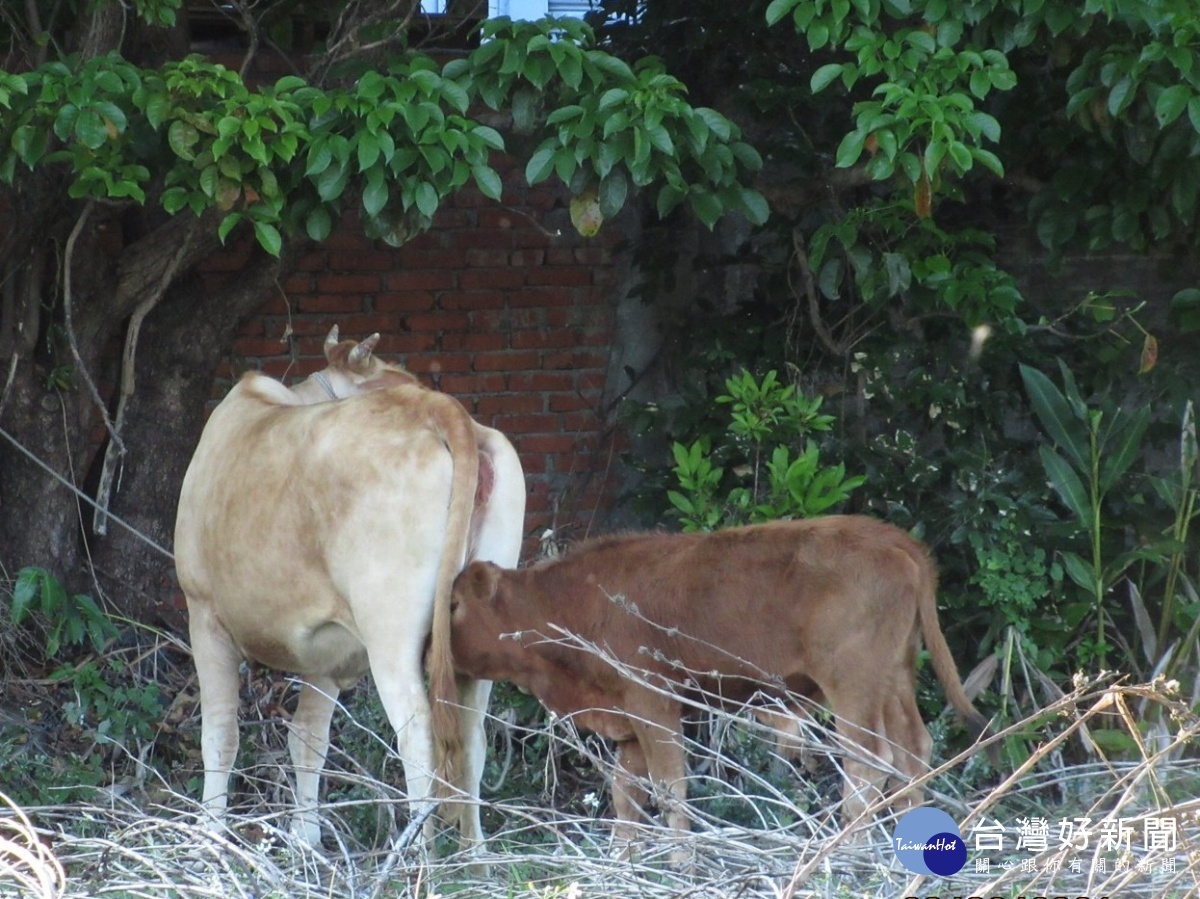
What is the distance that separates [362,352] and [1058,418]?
2.76 metres

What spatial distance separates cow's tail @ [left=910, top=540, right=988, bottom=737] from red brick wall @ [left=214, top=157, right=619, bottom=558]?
2.59m

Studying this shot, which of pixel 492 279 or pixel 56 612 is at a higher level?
pixel 492 279

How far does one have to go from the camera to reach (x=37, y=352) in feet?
21.2

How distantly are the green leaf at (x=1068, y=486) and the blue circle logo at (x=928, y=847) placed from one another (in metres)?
2.82

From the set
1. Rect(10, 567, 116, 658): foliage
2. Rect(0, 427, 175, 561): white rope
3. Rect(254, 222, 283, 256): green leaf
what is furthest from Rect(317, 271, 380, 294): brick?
Rect(254, 222, 283, 256): green leaf

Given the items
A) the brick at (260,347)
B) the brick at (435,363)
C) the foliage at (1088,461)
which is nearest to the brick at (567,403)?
the brick at (435,363)

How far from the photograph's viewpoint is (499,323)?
23.9 ft

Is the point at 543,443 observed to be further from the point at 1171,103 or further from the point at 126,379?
the point at 1171,103

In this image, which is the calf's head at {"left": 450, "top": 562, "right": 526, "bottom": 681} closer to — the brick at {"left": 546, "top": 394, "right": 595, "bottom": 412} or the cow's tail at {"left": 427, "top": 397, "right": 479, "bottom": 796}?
the cow's tail at {"left": 427, "top": 397, "right": 479, "bottom": 796}

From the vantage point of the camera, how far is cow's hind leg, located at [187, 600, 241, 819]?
5137 millimetres

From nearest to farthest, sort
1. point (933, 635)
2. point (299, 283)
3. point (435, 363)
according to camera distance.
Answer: point (933, 635)
point (299, 283)
point (435, 363)

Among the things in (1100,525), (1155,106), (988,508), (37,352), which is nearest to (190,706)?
(37,352)

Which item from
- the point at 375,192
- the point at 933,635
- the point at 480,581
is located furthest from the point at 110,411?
the point at 933,635

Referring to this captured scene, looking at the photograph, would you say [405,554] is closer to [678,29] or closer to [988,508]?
[988,508]
